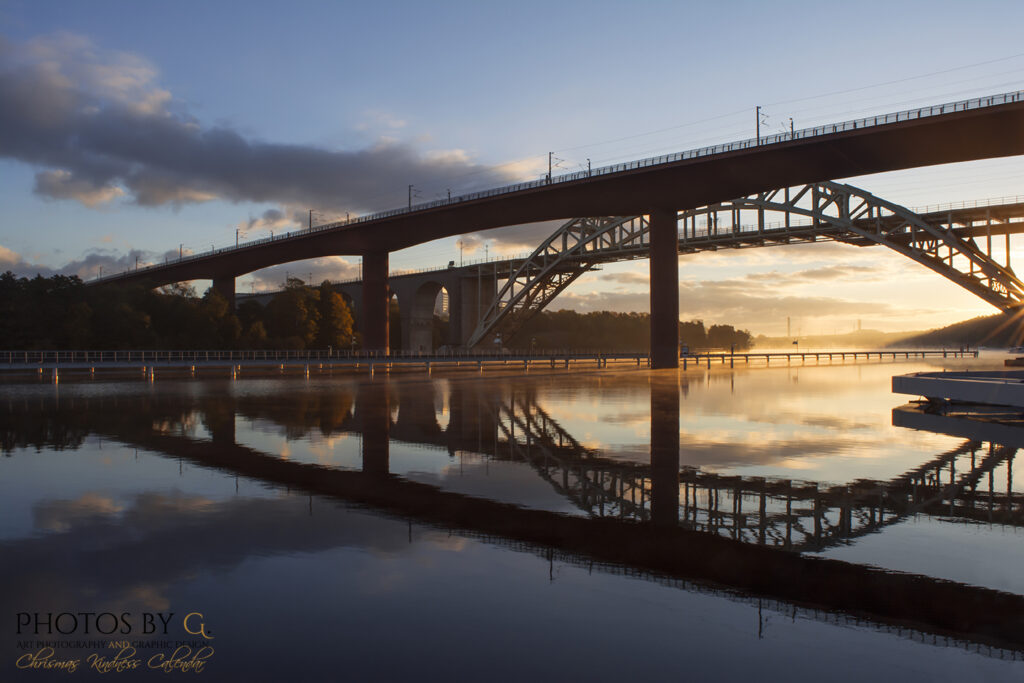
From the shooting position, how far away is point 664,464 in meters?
13.4

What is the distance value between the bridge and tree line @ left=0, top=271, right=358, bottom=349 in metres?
12.1

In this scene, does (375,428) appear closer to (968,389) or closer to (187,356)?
(968,389)

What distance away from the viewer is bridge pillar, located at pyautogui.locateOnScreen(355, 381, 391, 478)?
13.2 m

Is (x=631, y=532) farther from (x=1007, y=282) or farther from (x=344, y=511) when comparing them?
(x=1007, y=282)

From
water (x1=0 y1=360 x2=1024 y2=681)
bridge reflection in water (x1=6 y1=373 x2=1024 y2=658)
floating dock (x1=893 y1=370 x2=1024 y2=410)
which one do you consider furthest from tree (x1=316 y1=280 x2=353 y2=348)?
water (x1=0 y1=360 x2=1024 y2=681)

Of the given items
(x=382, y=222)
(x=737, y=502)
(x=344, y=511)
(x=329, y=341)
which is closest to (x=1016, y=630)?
(x=737, y=502)

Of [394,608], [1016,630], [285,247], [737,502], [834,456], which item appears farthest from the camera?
[285,247]

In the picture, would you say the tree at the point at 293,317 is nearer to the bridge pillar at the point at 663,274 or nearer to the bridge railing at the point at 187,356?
the bridge railing at the point at 187,356

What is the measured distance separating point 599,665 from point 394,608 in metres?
1.86

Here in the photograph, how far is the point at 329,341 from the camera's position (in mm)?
113188

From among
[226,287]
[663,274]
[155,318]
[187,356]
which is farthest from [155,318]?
[663,274]

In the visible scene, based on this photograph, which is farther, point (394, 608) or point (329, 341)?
point (329, 341)

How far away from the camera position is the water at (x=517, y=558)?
17.3 feet

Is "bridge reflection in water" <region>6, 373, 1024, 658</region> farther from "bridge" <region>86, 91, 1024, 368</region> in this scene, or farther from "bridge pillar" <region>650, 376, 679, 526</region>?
"bridge" <region>86, 91, 1024, 368</region>
